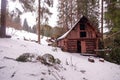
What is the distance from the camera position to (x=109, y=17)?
32.1 feet

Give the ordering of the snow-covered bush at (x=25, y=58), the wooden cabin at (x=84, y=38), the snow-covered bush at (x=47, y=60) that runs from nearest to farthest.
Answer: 1. the snow-covered bush at (x=25, y=58)
2. the snow-covered bush at (x=47, y=60)
3. the wooden cabin at (x=84, y=38)

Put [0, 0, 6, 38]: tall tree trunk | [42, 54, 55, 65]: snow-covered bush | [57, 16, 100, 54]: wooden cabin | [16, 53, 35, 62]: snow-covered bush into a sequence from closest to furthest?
[16, 53, 35, 62]: snow-covered bush → [42, 54, 55, 65]: snow-covered bush → [0, 0, 6, 38]: tall tree trunk → [57, 16, 100, 54]: wooden cabin

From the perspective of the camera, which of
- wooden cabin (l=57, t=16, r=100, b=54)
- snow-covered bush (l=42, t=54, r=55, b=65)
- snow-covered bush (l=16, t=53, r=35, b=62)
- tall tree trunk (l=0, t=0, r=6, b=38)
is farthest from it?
wooden cabin (l=57, t=16, r=100, b=54)

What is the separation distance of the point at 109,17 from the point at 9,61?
21.9ft

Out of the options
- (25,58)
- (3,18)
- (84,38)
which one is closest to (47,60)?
(25,58)

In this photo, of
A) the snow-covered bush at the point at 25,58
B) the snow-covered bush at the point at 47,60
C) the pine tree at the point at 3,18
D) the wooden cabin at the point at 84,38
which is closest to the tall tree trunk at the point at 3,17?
the pine tree at the point at 3,18

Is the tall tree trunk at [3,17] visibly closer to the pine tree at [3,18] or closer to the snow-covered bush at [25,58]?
the pine tree at [3,18]

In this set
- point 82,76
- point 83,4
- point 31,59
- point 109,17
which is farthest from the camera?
point 83,4

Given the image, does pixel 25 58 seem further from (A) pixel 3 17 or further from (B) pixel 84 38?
(B) pixel 84 38

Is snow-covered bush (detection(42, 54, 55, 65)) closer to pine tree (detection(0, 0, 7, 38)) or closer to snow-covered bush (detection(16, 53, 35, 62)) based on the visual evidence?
snow-covered bush (detection(16, 53, 35, 62))

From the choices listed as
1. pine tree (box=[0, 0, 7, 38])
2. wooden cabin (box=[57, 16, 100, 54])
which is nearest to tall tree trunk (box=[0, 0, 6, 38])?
pine tree (box=[0, 0, 7, 38])

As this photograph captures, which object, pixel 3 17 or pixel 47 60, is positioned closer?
pixel 47 60

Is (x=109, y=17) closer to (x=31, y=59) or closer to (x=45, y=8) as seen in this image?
(x=31, y=59)

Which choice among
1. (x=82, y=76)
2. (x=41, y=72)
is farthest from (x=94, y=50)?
(x=41, y=72)
